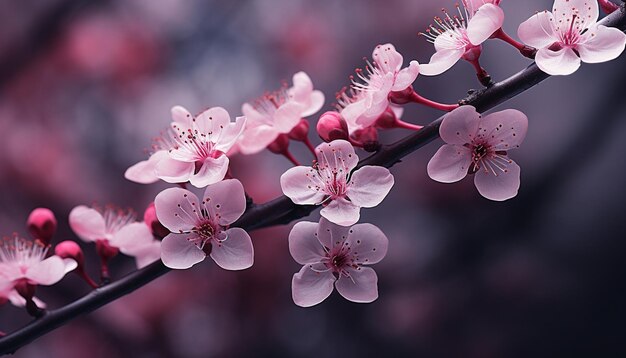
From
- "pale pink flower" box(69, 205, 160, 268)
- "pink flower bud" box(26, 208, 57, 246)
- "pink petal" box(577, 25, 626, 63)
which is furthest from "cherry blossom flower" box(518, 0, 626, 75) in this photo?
"pink flower bud" box(26, 208, 57, 246)

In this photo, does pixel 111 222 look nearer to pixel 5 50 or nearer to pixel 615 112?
pixel 5 50

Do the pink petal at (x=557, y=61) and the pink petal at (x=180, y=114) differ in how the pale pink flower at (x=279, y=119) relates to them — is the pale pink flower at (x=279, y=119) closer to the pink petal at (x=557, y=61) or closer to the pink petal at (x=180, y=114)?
the pink petal at (x=180, y=114)

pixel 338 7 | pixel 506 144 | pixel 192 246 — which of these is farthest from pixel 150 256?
pixel 338 7

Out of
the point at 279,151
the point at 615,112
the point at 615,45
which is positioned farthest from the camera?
the point at 615,112

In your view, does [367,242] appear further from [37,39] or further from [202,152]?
[37,39]

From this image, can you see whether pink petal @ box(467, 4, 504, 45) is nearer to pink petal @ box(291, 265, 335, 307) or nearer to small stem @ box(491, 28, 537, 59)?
small stem @ box(491, 28, 537, 59)

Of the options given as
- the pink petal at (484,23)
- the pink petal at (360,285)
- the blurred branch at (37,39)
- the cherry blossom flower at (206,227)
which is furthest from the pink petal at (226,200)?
the blurred branch at (37,39)

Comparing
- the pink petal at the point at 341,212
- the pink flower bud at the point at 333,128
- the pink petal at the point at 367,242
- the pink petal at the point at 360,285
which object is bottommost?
the pink petal at the point at 360,285
